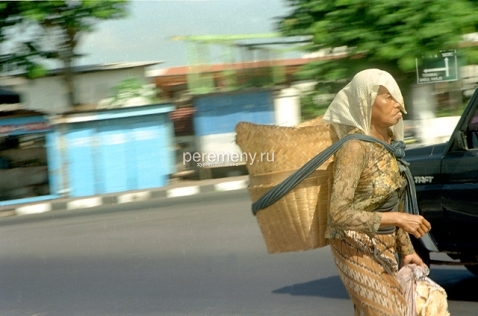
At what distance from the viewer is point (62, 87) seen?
19625 millimetres

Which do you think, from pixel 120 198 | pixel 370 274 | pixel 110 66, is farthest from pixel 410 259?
pixel 110 66

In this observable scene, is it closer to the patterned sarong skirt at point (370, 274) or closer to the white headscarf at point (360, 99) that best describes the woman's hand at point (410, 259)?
the patterned sarong skirt at point (370, 274)

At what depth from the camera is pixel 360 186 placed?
2.74 m

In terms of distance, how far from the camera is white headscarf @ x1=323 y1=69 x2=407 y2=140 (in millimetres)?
2734

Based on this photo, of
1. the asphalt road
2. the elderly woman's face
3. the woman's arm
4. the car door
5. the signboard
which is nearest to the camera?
the woman's arm

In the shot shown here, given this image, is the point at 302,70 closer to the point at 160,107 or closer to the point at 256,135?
the point at 160,107

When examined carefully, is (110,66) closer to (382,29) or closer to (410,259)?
(382,29)

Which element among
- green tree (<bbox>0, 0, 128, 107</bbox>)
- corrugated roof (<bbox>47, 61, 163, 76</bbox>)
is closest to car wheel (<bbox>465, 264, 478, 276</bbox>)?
green tree (<bbox>0, 0, 128, 107</bbox>)

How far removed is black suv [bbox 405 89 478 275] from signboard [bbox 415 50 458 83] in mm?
9989

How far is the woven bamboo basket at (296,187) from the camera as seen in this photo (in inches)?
109

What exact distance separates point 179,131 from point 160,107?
40.2 inches

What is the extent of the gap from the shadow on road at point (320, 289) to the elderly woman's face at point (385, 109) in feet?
11.3

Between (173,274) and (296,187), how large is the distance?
4.97 meters

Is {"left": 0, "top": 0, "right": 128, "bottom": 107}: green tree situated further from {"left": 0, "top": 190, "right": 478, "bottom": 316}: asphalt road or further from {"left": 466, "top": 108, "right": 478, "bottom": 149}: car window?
{"left": 466, "top": 108, "right": 478, "bottom": 149}: car window
